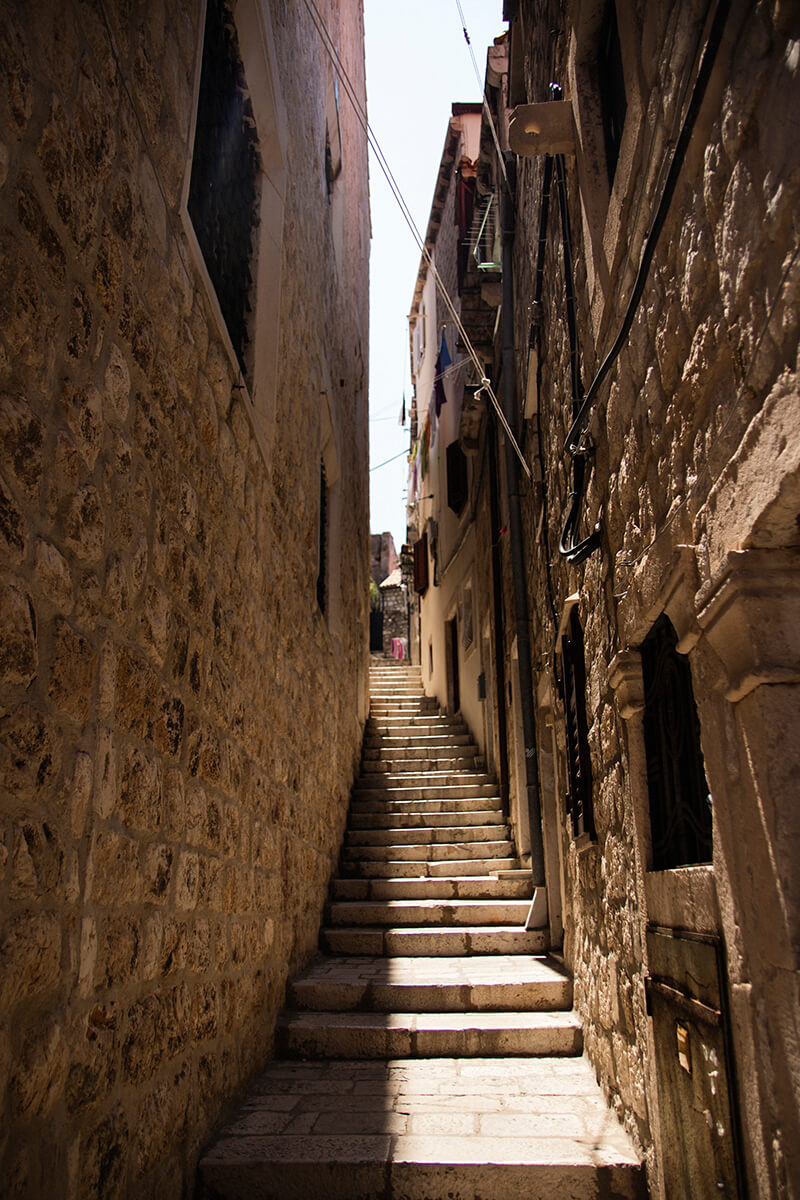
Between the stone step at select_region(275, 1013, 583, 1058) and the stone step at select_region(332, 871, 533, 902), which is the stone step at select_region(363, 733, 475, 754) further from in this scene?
the stone step at select_region(275, 1013, 583, 1058)

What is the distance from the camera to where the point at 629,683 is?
2.73 metres

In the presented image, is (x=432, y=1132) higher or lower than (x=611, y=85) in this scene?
lower

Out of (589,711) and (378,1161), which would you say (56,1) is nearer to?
(589,711)

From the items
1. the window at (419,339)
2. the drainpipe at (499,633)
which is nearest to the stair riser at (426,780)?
the drainpipe at (499,633)

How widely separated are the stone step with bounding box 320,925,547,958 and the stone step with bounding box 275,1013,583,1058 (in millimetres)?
1282

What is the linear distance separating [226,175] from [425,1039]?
4.41m

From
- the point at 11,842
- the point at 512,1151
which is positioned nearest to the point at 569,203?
the point at 11,842

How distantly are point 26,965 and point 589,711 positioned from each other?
263 centimetres

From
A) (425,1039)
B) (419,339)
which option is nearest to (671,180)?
(425,1039)

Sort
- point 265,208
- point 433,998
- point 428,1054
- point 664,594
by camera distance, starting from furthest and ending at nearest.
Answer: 1. point 433,998
2. point 265,208
3. point 428,1054
4. point 664,594

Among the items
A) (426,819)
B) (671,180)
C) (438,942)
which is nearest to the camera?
(671,180)

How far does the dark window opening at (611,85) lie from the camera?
309 centimetres

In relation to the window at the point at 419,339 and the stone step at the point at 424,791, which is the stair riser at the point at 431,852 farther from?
the window at the point at 419,339

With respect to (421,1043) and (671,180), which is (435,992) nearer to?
(421,1043)
